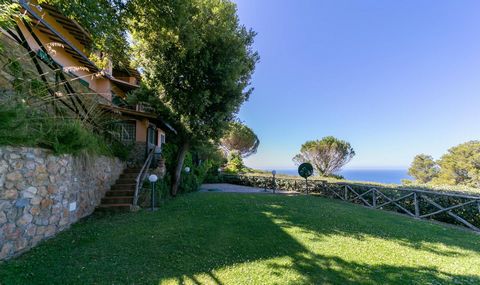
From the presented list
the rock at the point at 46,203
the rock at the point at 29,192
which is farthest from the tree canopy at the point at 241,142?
the rock at the point at 29,192

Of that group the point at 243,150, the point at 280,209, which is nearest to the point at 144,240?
the point at 280,209

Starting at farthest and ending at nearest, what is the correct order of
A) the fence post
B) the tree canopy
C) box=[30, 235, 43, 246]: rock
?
the tree canopy < the fence post < box=[30, 235, 43, 246]: rock

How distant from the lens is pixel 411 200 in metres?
8.98

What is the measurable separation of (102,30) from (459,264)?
9.73 m

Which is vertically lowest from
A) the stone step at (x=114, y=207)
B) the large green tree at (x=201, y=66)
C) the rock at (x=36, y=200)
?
the stone step at (x=114, y=207)

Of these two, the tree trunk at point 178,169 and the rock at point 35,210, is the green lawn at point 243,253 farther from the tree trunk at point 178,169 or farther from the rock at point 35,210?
the tree trunk at point 178,169

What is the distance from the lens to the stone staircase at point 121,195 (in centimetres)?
689

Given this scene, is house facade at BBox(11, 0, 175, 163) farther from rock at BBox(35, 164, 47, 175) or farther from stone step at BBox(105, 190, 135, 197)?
rock at BBox(35, 164, 47, 175)

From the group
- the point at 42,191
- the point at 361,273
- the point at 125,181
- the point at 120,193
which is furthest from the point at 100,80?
the point at 361,273

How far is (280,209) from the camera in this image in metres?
8.13

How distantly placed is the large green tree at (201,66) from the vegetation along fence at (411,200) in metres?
7.92

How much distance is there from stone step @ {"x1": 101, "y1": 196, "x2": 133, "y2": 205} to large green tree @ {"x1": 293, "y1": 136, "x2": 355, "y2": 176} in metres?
23.8

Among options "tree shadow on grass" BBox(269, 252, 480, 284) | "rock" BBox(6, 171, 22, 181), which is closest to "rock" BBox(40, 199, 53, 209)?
"rock" BBox(6, 171, 22, 181)

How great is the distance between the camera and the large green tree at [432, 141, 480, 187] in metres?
26.4
